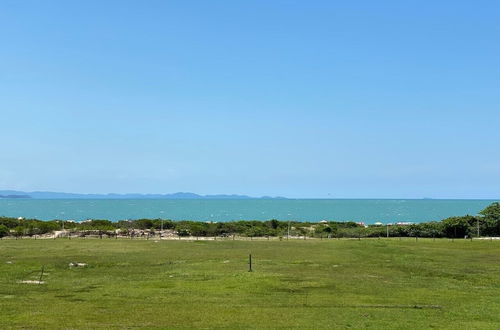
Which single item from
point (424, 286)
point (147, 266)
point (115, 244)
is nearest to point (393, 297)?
point (424, 286)

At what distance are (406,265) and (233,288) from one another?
1878 centimetres

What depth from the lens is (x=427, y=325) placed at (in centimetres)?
2239

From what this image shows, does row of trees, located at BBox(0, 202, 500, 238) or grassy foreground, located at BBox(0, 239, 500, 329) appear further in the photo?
row of trees, located at BBox(0, 202, 500, 238)

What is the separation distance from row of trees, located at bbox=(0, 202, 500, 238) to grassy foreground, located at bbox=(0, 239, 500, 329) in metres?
28.9

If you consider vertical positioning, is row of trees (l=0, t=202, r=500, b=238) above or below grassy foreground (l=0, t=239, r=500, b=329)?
above

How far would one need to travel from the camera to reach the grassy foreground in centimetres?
2350

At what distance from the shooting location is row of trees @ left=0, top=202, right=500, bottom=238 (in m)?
85.4

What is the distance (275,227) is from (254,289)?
7386cm

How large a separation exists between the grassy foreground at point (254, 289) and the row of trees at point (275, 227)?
28922mm

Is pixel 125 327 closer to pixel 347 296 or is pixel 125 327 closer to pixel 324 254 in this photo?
pixel 347 296

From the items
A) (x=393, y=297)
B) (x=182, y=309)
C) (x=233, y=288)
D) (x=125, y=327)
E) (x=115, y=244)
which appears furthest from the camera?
(x=115, y=244)

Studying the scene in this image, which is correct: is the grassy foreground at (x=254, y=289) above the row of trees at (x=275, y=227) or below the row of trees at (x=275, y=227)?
below

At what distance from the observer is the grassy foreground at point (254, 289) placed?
77.1 ft

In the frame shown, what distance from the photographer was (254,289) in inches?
1276
